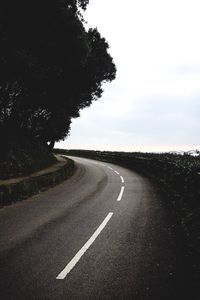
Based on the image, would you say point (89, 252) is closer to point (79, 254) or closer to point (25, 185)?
point (79, 254)

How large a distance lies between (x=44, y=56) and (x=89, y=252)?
1418 centimetres

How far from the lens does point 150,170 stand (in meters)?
26.5

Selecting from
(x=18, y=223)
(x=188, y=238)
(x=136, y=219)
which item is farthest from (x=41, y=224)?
(x=188, y=238)

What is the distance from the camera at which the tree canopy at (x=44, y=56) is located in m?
15.3

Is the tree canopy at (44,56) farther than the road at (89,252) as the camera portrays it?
Yes

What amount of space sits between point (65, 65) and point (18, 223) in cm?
1362

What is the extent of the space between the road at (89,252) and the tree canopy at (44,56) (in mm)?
7600

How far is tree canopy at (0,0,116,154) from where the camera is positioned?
1528 centimetres

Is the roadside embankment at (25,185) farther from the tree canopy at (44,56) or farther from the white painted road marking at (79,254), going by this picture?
the white painted road marking at (79,254)

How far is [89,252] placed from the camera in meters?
6.76

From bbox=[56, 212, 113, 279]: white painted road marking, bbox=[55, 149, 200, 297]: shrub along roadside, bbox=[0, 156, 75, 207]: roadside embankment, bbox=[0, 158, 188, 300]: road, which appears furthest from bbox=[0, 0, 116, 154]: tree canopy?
bbox=[56, 212, 113, 279]: white painted road marking

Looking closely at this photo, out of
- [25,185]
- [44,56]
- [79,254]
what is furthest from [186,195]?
[44,56]

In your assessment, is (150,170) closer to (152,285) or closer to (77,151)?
(152,285)

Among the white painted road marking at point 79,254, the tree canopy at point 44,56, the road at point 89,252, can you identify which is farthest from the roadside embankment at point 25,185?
the white painted road marking at point 79,254
